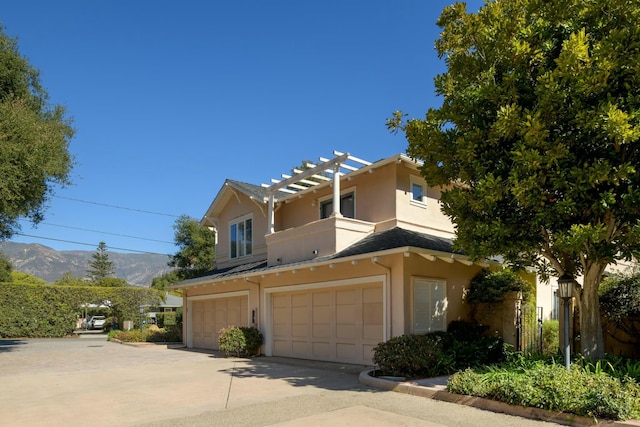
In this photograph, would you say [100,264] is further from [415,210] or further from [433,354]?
[433,354]

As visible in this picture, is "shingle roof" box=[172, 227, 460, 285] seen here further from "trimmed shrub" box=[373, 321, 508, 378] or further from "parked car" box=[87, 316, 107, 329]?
"parked car" box=[87, 316, 107, 329]

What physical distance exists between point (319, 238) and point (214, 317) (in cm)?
827

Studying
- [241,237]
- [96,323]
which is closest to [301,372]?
[241,237]

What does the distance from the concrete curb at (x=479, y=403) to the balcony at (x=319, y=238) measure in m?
4.72

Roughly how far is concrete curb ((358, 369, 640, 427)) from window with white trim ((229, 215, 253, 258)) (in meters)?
11.0

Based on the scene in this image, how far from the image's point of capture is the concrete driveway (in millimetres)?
7652

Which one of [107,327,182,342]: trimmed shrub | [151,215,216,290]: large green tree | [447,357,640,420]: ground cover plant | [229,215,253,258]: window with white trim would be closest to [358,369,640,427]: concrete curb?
[447,357,640,420]: ground cover plant

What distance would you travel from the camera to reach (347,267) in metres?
14.3

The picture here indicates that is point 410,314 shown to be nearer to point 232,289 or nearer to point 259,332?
point 259,332

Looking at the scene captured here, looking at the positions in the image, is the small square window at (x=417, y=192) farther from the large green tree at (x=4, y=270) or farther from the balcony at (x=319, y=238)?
the large green tree at (x=4, y=270)

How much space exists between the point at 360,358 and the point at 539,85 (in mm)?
8624

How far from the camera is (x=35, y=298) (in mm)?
31547

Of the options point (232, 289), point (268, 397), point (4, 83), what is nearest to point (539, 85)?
point (268, 397)

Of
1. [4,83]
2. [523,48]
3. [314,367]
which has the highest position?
[4,83]
